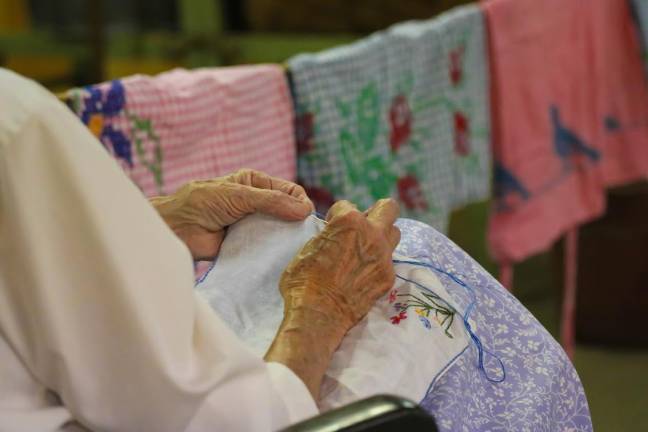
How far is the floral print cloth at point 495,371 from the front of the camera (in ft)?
4.02

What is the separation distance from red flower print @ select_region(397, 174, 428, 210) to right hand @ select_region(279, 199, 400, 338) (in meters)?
1.20

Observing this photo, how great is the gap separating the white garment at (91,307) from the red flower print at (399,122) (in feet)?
4.67

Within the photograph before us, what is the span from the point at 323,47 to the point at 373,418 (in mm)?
3999

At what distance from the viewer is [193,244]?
4.37 ft

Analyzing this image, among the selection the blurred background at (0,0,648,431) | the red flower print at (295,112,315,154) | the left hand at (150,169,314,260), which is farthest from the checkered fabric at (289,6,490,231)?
the left hand at (150,169,314,260)

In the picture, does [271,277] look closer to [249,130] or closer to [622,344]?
[249,130]

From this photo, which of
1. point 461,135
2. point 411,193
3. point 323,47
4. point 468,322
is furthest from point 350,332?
point 323,47

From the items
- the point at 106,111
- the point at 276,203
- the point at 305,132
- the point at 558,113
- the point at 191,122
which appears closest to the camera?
the point at 276,203

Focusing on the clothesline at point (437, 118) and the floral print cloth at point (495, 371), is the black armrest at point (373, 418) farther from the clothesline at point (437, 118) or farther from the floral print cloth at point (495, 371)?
the clothesline at point (437, 118)

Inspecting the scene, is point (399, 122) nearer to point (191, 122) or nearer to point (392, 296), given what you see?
point (191, 122)

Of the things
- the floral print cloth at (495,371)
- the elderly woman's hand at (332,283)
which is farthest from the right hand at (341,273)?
the floral print cloth at (495,371)

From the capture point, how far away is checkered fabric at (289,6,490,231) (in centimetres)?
218

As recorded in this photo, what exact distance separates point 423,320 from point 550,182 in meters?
1.82

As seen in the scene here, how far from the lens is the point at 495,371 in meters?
1.31
